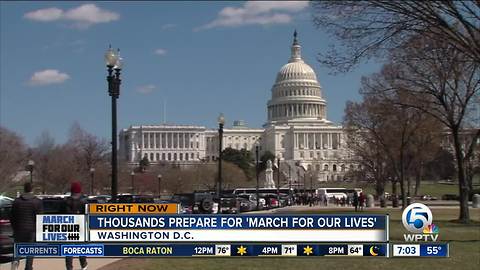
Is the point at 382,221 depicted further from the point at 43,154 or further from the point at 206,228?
the point at 43,154

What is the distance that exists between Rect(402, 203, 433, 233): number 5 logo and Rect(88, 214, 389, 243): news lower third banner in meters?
0.33

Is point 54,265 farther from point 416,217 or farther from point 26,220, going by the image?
point 416,217

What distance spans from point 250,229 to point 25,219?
→ 496 centimetres

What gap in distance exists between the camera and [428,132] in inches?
2034

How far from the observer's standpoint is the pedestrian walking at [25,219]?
13.6 m

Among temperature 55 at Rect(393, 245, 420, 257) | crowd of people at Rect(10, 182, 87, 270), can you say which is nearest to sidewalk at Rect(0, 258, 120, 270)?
crowd of people at Rect(10, 182, 87, 270)

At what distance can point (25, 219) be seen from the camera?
539 inches

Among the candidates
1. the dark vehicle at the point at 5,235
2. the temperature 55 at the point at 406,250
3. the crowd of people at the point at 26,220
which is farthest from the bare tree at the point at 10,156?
the temperature 55 at the point at 406,250

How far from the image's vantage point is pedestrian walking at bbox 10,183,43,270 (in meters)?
13.6

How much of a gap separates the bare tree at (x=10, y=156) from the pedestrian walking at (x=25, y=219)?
54813mm

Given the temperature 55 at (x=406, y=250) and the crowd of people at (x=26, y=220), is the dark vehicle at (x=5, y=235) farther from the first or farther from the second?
the temperature 55 at (x=406, y=250)

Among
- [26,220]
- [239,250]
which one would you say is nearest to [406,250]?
[239,250]

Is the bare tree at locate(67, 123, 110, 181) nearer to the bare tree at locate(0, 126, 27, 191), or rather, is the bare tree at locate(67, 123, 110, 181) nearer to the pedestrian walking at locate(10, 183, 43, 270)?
the bare tree at locate(0, 126, 27, 191)

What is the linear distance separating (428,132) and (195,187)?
63927 mm
